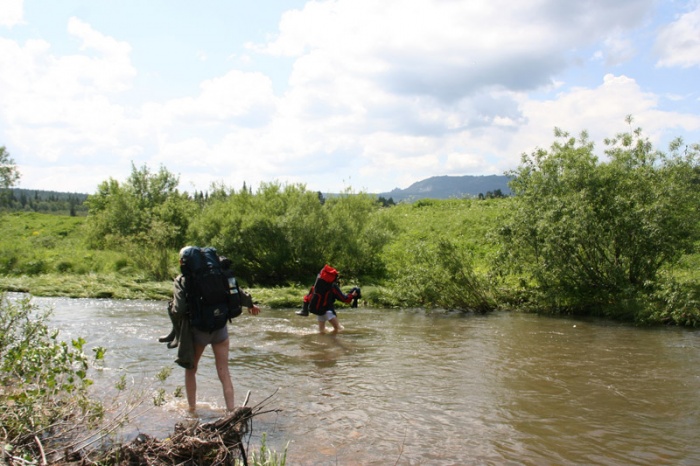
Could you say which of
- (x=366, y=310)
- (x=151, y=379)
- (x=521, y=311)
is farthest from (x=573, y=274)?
(x=151, y=379)

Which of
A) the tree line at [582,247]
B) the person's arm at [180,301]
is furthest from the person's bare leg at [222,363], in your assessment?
the tree line at [582,247]

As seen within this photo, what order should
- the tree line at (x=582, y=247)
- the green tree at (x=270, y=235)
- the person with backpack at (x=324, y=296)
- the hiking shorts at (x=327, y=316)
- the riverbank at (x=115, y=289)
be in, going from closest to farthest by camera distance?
the person with backpack at (x=324, y=296) → the hiking shorts at (x=327, y=316) → the tree line at (x=582, y=247) → the riverbank at (x=115, y=289) → the green tree at (x=270, y=235)

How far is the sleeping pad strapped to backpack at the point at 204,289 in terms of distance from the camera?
697cm

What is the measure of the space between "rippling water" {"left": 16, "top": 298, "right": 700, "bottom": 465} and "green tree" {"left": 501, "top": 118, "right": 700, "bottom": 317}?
188 cm

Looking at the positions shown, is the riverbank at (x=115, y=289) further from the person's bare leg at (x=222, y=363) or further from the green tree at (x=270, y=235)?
the person's bare leg at (x=222, y=363)

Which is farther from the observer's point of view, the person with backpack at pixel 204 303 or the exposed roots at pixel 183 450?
the person with backpack at pixel 204 303

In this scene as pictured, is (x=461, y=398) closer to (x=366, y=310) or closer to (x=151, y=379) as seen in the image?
(x=151, y=379)

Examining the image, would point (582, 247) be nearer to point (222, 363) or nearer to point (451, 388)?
point (451, 388)

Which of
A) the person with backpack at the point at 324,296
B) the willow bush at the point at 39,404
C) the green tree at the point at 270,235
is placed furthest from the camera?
the green tree at the point at 270,235

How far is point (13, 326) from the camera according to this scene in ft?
26.1

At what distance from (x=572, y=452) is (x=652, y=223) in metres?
10.9

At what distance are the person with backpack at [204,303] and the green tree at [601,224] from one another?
11856 mm

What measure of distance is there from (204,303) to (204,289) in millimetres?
186

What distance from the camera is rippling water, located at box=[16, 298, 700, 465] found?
21.8ft
